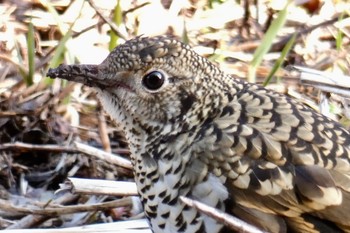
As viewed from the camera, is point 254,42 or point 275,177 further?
point 254,42

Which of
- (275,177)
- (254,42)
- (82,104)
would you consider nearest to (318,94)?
(254,42)

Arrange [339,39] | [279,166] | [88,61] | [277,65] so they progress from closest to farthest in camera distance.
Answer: [279,166]
[277,65]
[88,61]
[339,39]

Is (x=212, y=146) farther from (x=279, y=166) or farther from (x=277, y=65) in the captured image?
(x=277, y=65)

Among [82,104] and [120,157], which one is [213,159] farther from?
[82,104]

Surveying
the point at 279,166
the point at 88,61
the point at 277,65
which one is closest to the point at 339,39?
the point at 277,65

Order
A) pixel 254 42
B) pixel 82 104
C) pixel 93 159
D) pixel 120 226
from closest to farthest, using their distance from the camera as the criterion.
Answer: pixel 120 226, pixel 93 159, pixel 82 104, pixel 254 42

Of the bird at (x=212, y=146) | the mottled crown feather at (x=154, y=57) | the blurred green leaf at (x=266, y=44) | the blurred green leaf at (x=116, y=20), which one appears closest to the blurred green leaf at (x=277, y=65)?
the blurred green leaf at (x=266, y=44)

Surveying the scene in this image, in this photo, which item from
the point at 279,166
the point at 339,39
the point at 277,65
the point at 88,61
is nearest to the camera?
the point at 279,166

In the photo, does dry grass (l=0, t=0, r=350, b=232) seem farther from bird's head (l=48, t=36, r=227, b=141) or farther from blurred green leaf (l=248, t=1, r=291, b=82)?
bird's head (l=48, t=36, r=227, b=141)
